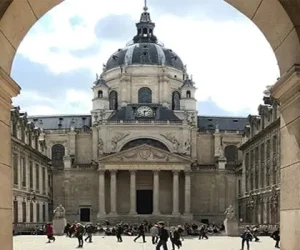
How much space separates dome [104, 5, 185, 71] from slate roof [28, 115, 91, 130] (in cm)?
912

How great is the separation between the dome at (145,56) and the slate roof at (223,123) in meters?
9.22

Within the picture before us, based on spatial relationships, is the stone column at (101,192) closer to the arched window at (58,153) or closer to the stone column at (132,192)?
the stone column at (132,192)

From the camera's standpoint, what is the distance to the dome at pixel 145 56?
96625 millimetres

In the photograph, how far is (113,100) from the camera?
9619 cm

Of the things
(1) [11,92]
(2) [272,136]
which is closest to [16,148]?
(2) [272,136]

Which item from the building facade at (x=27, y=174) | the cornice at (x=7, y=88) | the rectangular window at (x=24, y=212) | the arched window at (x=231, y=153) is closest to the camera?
the cornice at (x=7, y=88)

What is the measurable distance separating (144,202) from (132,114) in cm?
1325

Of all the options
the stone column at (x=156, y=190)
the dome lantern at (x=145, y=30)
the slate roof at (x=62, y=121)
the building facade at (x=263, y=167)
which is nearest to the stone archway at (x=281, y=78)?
the building facade at (x=263, y=167)

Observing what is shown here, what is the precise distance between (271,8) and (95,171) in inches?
3105

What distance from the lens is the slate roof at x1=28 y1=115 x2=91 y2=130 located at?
97.8 meters

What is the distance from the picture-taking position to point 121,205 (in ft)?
283

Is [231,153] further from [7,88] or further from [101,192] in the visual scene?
[7,88]

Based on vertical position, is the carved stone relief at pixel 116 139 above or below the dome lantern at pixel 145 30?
below

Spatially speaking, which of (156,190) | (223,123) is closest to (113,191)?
(156,190)
